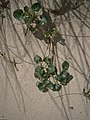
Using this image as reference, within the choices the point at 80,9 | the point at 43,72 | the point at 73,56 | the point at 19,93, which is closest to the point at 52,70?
the point at 43,72

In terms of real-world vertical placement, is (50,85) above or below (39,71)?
below

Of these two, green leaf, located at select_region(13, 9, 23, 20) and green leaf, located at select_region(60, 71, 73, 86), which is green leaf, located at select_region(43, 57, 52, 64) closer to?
green leaf, located at select_region(60, 71, 73, 86)

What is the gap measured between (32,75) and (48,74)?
10 cm

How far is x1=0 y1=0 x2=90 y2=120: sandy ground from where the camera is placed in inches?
62.9

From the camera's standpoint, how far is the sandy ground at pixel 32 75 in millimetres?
1598

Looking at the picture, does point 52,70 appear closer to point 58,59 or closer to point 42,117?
point 58,59

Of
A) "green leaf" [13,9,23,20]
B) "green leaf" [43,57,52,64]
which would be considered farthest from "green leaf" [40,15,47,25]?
"green leaf" [43,57,52,64]

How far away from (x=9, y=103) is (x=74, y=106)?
433mm

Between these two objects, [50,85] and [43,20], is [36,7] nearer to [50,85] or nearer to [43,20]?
[43,20]

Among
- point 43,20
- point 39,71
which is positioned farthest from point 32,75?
point 43,20

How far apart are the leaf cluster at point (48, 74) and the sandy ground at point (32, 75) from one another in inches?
1.3

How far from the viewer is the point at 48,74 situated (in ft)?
5.43

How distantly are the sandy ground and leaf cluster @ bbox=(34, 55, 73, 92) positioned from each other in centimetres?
3

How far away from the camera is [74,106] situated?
1717 millimetres
